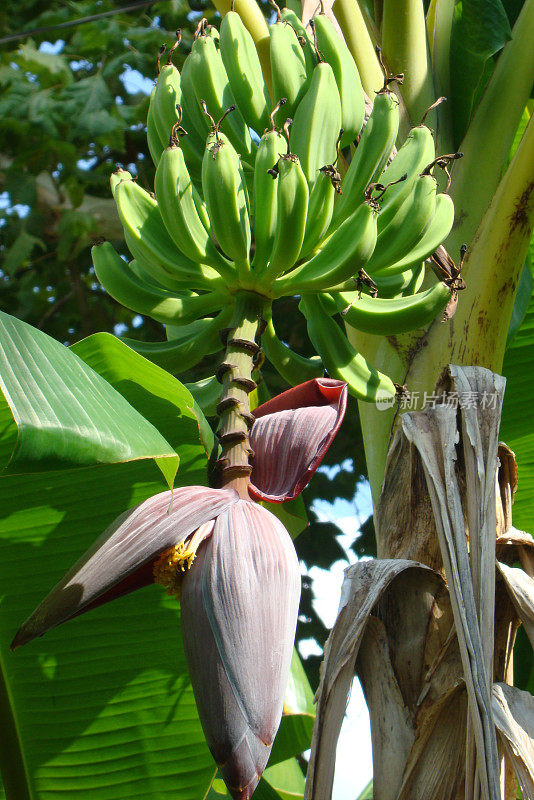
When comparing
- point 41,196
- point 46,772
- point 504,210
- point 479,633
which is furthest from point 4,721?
point 41,196

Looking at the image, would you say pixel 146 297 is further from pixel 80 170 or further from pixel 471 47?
pixel 80 170

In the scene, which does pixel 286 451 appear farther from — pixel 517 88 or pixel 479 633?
pixel 517 88

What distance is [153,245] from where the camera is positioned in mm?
960

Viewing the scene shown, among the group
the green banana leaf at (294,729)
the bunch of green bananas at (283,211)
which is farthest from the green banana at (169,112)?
the green banana leaf at (294,729)

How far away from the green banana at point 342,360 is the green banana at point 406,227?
3.4 inches

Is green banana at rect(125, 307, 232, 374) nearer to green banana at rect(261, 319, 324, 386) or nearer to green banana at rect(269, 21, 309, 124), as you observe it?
green banana at rect(261, 319, 324, 386)

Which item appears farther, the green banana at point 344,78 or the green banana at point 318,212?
the green banana at point 344,78

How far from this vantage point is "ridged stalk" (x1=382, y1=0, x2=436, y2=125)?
1279mm

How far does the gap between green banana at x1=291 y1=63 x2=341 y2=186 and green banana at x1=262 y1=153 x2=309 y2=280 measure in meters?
0.12

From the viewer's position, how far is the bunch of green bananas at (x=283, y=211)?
0.89 m

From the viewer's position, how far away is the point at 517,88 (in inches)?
50.3

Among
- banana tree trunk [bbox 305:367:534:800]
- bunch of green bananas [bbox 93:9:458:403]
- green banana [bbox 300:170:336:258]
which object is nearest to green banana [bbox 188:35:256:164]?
bunch of green bananas [bbox 93:9:458:403]

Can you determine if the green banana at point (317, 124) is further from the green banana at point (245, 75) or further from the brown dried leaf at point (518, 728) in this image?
the brown dried leaf at point (518, 728)

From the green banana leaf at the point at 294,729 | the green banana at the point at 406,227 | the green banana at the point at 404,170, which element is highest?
the green banana at the point at 404,170
